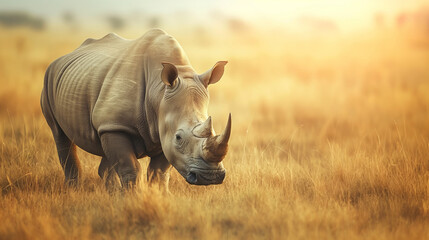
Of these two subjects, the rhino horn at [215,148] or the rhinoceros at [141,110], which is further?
the rhinoceros at [141,110]

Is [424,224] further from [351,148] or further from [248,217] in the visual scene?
[351,148]

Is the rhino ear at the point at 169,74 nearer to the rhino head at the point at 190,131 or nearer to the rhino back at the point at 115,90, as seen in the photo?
the rhino head at the point at 190,131

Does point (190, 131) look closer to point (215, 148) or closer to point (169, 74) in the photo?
point (215, 148)

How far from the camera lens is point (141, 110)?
5102 mm

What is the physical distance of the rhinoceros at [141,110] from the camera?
14.9ft

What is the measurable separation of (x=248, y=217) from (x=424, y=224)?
1.32 meters

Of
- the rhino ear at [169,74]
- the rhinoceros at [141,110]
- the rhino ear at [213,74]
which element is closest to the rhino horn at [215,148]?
the rhinoceros at [141,110]

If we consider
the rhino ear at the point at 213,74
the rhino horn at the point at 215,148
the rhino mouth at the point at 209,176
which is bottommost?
the rhino mouth at the point at 209,176

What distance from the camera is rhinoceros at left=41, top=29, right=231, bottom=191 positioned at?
4543 millimetres

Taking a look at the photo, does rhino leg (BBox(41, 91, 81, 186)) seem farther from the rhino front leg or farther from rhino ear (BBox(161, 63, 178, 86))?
rhino ear (BBox(161, 63, 178, 86))

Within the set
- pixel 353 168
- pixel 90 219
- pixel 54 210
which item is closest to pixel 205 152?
pixel 90 219

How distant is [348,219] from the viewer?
4.36 metres

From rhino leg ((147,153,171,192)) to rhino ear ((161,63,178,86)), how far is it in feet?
3.09

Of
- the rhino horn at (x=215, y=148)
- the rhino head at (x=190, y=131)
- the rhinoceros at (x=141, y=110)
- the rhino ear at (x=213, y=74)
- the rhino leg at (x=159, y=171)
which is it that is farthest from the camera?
the rhino leg at (x=159, y=171)
